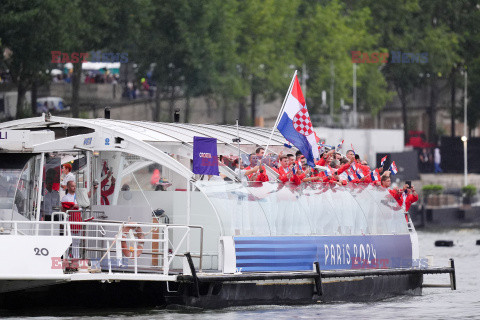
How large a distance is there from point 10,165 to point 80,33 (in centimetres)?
4262

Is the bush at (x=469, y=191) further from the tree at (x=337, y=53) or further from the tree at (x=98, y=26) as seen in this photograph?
the tree at (x=98, y=26)

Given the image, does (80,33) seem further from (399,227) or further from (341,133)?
(399,227)

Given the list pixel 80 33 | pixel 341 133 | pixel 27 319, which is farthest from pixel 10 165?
pixel 341 133

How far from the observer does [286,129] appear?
34.0 meters

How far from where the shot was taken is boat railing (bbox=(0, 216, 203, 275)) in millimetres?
30156

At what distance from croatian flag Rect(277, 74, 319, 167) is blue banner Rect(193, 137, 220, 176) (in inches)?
111

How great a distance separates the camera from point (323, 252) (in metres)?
33.1

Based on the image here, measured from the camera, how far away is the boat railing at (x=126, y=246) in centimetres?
3016

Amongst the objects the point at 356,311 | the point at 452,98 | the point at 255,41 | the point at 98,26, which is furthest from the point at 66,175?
the point at 452,98

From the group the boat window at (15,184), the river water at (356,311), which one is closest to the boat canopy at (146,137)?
the boat window at (15,184)

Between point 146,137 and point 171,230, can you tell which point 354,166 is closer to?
point 171,230

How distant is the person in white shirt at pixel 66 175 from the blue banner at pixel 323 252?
5.36 m

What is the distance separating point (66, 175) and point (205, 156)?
5.36 metres

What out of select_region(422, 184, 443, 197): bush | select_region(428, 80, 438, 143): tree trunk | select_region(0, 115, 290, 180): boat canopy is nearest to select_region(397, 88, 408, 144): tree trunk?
select_region(428, 80, 438, 143): tree trunk
